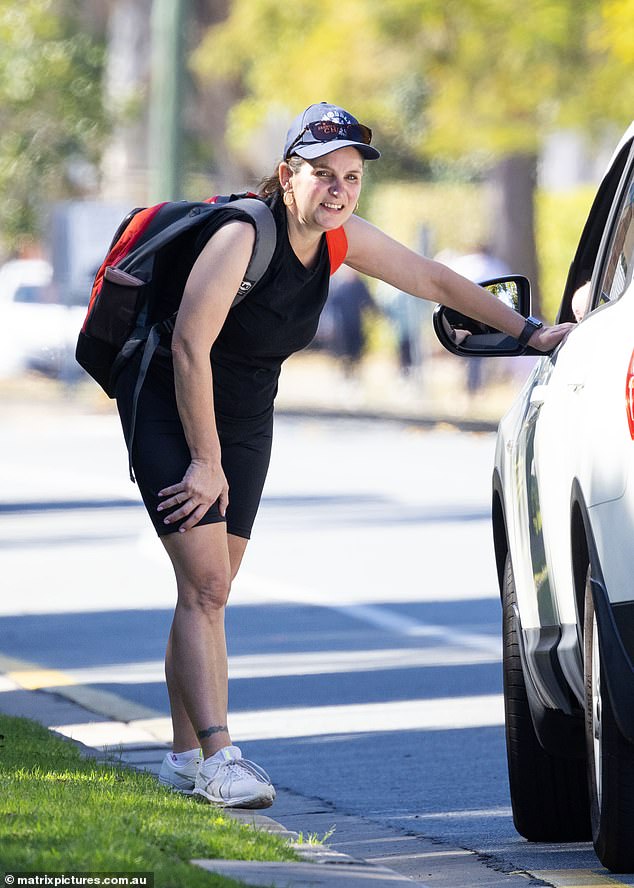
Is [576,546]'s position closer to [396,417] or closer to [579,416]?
[579,416]

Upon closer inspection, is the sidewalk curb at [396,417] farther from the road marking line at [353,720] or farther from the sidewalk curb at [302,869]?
the sidewalk curb at [302,869]

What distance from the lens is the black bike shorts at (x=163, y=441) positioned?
18.4ft

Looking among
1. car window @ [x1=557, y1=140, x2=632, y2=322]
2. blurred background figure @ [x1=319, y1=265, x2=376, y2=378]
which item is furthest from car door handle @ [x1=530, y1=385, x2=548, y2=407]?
blurred background figure @ [x1=319, y1=265, x2=376, y2=378]

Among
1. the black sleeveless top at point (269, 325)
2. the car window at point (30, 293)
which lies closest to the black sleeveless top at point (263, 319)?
the black sleeveless top at point (269, 325)

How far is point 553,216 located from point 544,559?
104 ft

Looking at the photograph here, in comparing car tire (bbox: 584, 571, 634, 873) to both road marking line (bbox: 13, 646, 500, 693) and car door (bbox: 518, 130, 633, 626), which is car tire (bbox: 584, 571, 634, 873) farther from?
road marking line (bbox: 13, 646, 500, 693)

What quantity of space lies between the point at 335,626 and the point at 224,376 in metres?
4.88

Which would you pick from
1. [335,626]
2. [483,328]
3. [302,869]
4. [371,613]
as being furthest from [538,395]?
[371,613]

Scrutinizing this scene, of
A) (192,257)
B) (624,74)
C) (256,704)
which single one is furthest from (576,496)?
(624,74)

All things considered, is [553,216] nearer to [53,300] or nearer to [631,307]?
[53,300]

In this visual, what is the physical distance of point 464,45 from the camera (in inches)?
1034

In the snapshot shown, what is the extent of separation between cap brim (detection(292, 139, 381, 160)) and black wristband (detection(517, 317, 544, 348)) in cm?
63

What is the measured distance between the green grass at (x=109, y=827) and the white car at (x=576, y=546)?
2.62 feet

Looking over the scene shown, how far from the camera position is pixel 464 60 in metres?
26.5
